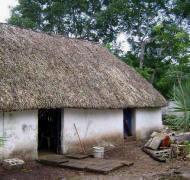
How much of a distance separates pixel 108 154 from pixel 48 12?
15999mm

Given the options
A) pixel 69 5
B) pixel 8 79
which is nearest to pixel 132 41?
pixel 69 5

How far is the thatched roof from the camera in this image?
884 cm

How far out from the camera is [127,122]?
45.0 ft

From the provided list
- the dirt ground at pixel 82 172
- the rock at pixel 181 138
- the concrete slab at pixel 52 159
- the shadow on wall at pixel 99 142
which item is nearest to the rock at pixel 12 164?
A: the dirt ground at pixel 82 172

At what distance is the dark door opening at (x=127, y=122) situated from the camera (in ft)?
44.2

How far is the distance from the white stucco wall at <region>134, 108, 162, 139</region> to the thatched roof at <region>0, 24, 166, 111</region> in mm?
644

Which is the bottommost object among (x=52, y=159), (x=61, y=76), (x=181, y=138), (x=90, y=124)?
(x=52, y=159)

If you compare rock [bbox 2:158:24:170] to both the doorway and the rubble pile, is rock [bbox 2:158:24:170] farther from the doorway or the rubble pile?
the doorway

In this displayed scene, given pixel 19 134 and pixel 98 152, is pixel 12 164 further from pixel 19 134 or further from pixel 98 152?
pixel 98 152

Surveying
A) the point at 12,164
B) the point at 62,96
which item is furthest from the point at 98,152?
the point at 12,164

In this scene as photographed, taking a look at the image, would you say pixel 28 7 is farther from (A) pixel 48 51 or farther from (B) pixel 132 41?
(A) pixel 48 51

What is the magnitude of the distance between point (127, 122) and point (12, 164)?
22.8 feet

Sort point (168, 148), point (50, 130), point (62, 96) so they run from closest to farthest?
point (62, 96)
point (168, 148)
point (50, 130)

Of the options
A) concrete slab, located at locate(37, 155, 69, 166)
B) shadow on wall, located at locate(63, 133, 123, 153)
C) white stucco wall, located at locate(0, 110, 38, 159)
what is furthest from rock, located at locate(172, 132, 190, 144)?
white stucco wall, located at locate(0, 110, 38, 159)
